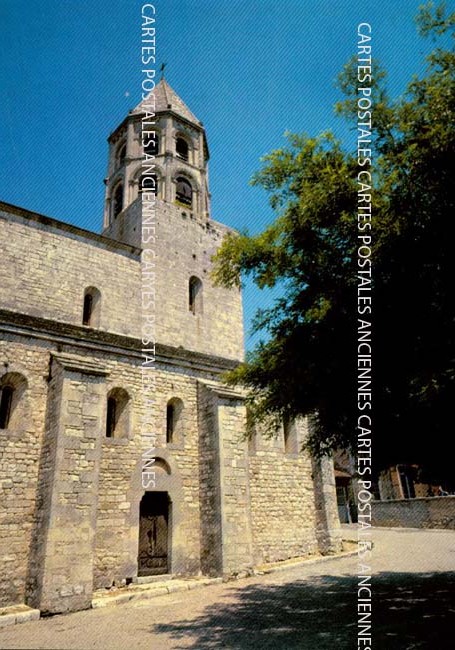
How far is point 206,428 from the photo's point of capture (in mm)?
12695

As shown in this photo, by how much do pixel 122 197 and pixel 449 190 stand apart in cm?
1474

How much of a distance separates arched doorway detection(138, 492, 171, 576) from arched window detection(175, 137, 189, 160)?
1407 centimetres

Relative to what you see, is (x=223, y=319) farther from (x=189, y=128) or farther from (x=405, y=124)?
(x=405, y=124)

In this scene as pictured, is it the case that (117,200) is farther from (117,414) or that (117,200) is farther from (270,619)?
(270,619)

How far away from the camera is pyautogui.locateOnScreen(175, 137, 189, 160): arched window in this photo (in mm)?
18578

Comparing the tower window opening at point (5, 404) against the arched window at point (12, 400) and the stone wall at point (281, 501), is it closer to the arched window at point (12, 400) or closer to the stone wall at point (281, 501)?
the arched window at point (12, 400)

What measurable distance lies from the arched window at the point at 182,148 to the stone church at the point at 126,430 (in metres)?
1.04

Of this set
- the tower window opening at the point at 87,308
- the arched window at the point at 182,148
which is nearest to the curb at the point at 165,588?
the tower window opening at the point at 87,308

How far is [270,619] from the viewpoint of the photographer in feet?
24.2

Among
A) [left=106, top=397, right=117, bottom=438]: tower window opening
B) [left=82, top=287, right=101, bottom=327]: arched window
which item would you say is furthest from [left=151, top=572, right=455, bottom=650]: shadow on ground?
[left=82, top=287, right=101, bottom=327]: arched window

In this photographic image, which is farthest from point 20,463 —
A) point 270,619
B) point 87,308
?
point 270,619

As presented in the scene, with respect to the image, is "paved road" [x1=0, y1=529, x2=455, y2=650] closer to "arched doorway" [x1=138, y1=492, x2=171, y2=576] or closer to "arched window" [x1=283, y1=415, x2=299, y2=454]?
"arched doorway" [x1=138, y1=492, x2=171, y2=576]

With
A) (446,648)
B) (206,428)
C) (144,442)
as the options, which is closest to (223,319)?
(206,428)

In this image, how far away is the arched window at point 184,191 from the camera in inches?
695
